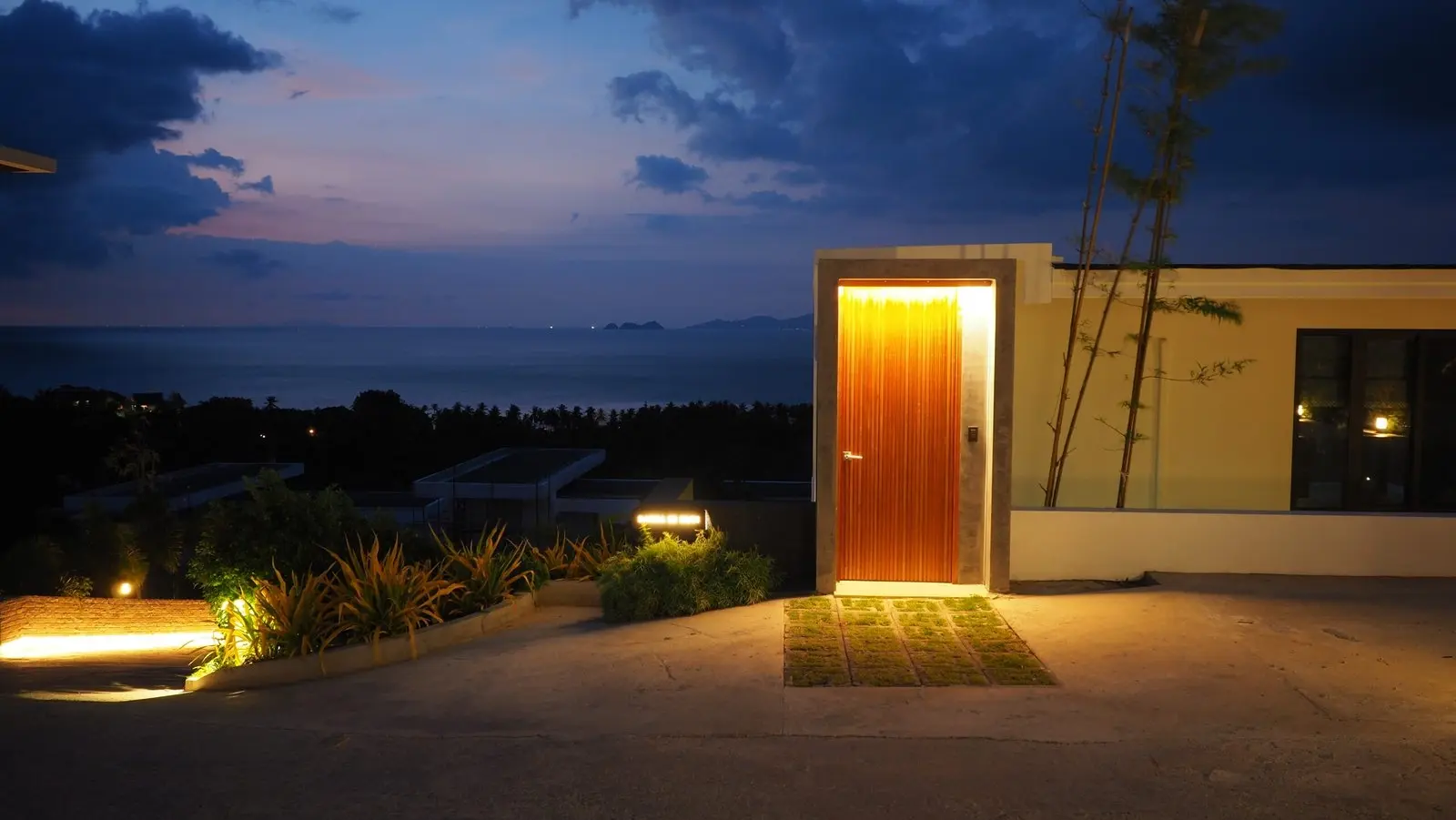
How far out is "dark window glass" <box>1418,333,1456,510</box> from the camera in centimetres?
988

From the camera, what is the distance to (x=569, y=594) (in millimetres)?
8078

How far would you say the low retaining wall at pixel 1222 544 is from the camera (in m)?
8.17

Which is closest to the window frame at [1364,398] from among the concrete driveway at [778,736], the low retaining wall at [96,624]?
the concrete driveway at [778,736]

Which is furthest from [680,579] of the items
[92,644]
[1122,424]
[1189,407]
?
[92,644]

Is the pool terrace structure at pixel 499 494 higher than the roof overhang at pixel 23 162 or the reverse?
the reverse

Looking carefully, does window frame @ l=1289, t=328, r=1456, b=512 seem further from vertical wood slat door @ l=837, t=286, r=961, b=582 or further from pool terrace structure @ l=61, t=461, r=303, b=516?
pool terrace structure @ l=61, t=461, r=303, b=516

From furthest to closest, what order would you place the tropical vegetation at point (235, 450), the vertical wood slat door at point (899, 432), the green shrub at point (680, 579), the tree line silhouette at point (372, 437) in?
the tree line silhouette at point (372, 437) < the tropical vegetation at point (235, 450) < the vertical wood slat door at point (899, 432) < the green shrub at point (680, 579)

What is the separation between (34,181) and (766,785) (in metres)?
7.27

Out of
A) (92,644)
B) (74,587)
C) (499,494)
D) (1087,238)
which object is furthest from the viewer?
(499,494)

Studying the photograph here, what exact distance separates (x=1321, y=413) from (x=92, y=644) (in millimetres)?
11606

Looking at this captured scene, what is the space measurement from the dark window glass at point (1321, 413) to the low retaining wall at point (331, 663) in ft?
24.7

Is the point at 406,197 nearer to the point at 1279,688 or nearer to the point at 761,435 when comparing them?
the point at 761,435

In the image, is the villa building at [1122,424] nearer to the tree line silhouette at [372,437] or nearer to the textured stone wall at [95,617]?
the textured stone wall at [95,617]

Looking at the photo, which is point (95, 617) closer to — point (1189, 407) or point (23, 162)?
point (23, 162)
